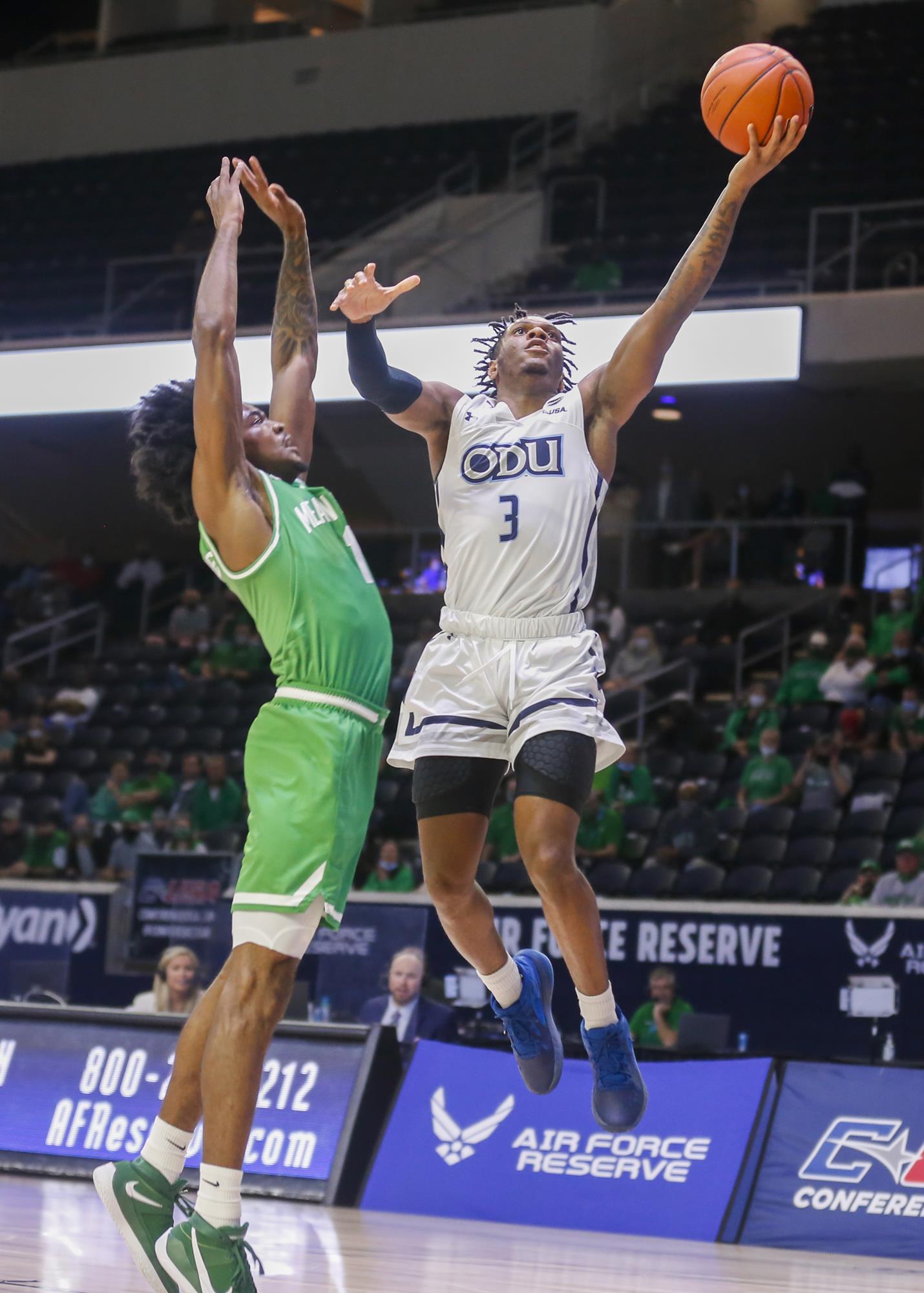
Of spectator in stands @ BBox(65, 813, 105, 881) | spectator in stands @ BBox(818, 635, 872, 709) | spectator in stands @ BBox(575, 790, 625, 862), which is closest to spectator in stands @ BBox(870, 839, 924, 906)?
spectator in stands @ BBox(575, 790, 625, 862)

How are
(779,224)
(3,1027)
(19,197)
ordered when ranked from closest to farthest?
1. (3,1027)
2. (779,224)
3. (19,197)

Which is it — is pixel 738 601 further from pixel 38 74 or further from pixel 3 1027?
pixel 38 74

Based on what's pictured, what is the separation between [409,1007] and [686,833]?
4241 millimetres

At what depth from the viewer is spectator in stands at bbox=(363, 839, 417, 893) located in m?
13.5

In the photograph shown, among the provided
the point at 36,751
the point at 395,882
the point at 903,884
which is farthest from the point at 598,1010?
the point at 36,751

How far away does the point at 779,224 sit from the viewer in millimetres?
18984

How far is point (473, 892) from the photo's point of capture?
5207 millimetres

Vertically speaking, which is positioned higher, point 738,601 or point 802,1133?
point 738,601

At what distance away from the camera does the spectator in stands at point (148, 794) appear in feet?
53.1

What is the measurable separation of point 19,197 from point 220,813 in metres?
12.6

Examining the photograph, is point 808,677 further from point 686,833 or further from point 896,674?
point 686,833

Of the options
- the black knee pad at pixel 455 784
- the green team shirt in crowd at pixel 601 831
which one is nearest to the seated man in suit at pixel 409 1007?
the green team shirt in crowd at pixel 601 831

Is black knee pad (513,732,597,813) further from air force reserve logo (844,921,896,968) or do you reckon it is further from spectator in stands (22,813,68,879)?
spectator in stands (22,813,68,879)

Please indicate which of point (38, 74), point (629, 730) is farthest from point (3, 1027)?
point (38, 74)
